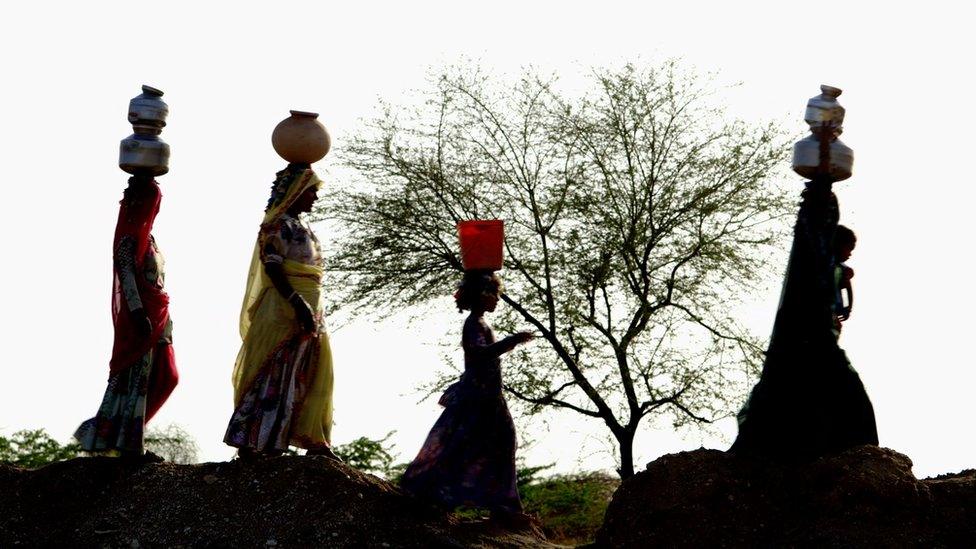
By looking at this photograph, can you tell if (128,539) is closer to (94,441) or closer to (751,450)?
(94,441)

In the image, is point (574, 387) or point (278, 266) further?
point (574, 387)

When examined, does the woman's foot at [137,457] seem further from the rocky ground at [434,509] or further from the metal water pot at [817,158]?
the metal water pot at [817,158]

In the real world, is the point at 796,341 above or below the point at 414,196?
below

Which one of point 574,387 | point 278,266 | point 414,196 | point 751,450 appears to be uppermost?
point 414,196

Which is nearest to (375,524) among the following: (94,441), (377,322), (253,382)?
(253,382)

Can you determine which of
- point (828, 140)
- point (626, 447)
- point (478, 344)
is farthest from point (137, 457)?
point (626, 447)

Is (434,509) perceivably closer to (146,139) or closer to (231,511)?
(231,511)

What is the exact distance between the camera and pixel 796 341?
12039 mm

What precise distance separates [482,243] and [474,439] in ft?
4.01

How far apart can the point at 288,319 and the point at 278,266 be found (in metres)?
0.38

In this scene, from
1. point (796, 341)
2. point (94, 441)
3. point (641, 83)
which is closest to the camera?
point (796, 341)

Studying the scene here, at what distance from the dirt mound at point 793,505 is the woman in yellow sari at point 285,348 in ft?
6.90

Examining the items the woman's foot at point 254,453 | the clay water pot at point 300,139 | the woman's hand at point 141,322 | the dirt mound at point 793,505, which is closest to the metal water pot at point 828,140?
the dirt mound at point 793,505

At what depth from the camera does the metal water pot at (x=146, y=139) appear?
1297 centimetres
